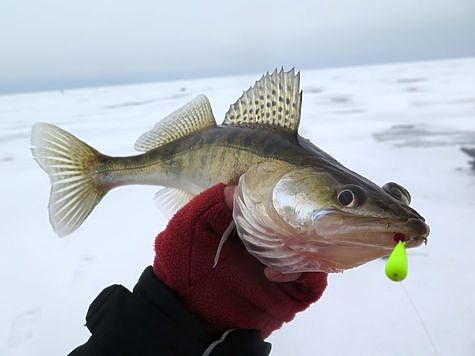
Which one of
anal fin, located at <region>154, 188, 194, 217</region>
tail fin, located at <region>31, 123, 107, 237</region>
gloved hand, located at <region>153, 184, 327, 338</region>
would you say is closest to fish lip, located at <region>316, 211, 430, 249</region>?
gloved hand, located at <region>153, 184, 327, 338</region>

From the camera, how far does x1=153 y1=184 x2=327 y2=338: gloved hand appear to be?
49.1 inches

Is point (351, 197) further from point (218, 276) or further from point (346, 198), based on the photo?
point (218, 276)

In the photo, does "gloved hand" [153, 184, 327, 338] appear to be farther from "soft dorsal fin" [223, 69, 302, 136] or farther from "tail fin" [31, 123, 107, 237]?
"tail fin" [31, 123, 107, 237]

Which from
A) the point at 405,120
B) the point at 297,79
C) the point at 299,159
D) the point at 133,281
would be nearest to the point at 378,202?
the point at 299,159

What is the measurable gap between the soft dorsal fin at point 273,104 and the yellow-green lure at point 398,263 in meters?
0.57

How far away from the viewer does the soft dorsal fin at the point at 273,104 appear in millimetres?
1356

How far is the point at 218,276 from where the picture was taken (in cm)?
125

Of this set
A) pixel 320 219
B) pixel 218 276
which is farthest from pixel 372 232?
pixel 218 276

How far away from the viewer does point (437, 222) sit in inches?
109

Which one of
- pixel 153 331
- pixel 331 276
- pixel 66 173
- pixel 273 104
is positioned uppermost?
pixel 273 104

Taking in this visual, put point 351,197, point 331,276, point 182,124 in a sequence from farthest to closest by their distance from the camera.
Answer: point 331,276 → point 182,124 → point 351,197

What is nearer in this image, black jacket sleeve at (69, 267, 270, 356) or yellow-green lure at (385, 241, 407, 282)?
yellow-green lure at (385, 241, 407, 282)

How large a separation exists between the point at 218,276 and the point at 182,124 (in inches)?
28.6

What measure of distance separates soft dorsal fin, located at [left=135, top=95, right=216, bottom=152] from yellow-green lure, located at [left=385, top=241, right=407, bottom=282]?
3.07 ft
